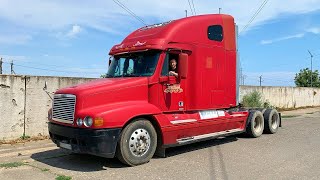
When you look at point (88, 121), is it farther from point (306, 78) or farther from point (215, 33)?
point (306, 78)

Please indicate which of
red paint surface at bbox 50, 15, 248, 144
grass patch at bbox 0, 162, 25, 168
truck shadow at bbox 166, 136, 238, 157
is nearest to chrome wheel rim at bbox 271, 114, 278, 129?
truck shadow at bbox 166, 136, 238, 157

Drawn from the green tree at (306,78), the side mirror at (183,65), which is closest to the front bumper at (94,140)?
the side mirror at (183,65)

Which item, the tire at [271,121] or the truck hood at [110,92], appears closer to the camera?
the truck hood at [110,92]

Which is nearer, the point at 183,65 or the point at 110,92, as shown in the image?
the point at 110,92

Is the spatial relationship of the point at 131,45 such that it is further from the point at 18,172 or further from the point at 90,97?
the point at 18,172

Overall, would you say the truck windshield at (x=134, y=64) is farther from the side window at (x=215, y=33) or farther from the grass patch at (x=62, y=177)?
the grass patch at (x=62, y=177)

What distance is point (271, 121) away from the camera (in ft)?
42.0

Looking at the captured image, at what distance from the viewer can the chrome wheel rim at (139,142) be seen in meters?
7.68

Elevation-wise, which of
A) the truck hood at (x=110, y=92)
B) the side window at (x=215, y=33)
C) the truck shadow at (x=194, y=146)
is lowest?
the truck shadow at (x=194, y=146)

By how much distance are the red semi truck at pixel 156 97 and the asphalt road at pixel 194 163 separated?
0.40m

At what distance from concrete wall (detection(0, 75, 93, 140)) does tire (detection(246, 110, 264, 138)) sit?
20.9 feet

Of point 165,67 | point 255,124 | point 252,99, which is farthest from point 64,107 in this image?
point 252,99

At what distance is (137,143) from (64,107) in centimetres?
170

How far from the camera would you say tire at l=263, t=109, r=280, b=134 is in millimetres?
12703
